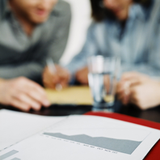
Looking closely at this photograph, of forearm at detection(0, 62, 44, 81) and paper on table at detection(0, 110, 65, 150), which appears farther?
forearm at detection(0, 62, 44, 81)

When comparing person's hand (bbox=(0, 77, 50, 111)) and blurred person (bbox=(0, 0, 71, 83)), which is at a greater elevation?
blurred person (bbox=(0, 0, 71, 83))

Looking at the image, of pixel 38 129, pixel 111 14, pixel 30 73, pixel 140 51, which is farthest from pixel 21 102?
pixel 111 14

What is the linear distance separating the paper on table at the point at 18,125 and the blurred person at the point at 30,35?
66 cm

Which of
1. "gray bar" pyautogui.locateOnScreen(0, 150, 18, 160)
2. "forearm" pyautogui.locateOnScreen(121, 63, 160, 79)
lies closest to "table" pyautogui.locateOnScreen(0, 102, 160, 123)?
"gray bar" pyautogui.locateOnScreen(0, 150, 18, 160)

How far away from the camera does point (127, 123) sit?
1.24 ft

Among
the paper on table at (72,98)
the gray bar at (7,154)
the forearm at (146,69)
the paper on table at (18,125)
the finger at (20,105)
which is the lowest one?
the forearm at (146,69)

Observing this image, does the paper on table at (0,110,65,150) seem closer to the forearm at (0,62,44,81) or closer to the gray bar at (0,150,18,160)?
the gray bar at (0,150,18,160)

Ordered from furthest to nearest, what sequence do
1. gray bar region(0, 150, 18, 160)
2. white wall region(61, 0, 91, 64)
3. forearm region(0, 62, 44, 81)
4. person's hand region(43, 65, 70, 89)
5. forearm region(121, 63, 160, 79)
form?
1. white wall region(61, 0, 91, 64)
2. forearm region(0, 62, 44, 81)
3. forearm region(121, 63, 160, 79)
4. person's hand region(43, 65, 70, 89)
5. gray bar region(0, 150, 18, 160)

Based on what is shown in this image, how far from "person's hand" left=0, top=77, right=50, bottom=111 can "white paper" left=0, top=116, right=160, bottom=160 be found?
0.22 meters

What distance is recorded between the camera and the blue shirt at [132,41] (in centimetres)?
108

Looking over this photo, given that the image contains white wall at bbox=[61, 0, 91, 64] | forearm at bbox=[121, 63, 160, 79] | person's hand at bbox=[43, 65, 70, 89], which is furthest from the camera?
white wall at bbox=[61, 0, 91, 64]

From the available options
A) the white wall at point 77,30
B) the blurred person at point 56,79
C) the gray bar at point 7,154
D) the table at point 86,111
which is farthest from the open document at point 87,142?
the white wall at point 77,30

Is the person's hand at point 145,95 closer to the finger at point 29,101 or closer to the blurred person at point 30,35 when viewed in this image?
the finger at point 29,101

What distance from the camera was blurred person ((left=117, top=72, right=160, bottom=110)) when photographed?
0.57 metres
